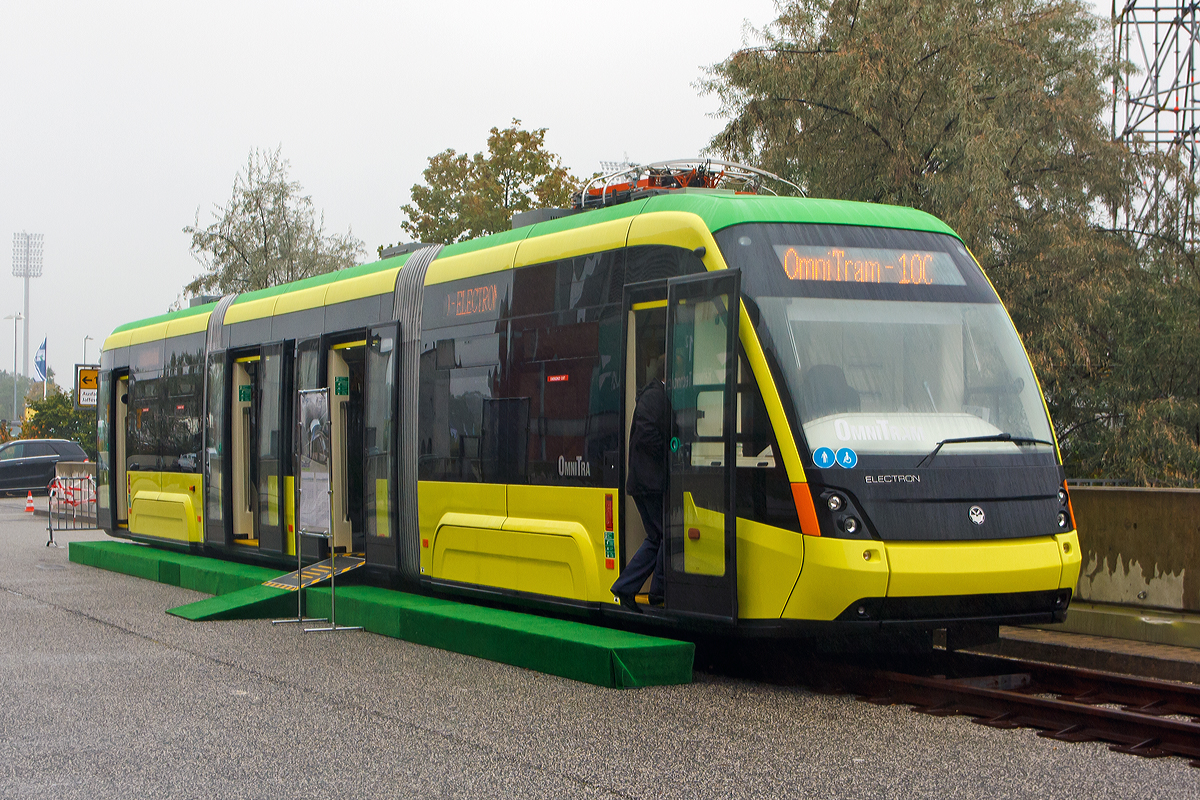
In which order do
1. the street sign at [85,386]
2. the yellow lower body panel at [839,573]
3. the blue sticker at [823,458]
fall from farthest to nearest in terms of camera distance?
the street sign at [85,386]
the blue sticker at [823,458]
the yellow lower body panel at [839,573]

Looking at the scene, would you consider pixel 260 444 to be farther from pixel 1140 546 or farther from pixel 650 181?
pixel 1140 546

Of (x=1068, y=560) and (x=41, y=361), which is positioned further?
(x=41, y=361)

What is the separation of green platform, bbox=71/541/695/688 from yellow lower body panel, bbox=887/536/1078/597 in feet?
5.49

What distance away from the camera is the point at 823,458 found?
8.07 m

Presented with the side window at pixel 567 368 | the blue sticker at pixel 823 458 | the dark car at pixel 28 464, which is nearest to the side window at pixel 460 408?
the side window at pixel 567 368

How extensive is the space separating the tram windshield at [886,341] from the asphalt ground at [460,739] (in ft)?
5.84

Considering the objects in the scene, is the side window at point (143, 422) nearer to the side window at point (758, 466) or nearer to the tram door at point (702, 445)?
the tram door at point (702, 445)

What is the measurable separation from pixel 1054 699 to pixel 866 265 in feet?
9.87

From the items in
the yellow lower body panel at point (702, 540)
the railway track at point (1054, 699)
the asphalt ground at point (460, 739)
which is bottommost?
the asphalt ground at point (460, 739)

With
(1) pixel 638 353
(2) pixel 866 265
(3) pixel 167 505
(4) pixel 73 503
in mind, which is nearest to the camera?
(2) pixel 866 265

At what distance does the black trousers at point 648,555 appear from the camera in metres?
9.15

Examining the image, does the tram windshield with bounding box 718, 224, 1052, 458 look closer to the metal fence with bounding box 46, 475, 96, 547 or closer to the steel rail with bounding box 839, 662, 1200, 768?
the steel rail with bounding box 839, 662, 1200, 768

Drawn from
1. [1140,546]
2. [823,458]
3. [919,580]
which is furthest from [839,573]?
[1140,546]

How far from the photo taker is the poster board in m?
12.3
